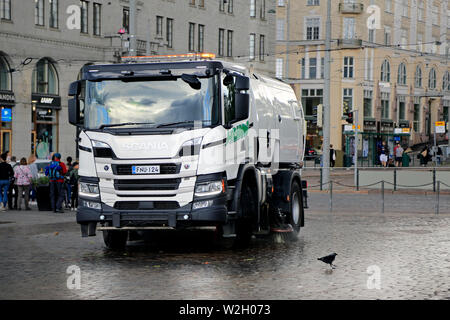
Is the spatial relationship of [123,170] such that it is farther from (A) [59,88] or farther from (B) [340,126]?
(B) [340,126]

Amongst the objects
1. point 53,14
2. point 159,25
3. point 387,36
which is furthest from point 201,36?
point 387,36

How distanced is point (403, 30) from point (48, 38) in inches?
1846

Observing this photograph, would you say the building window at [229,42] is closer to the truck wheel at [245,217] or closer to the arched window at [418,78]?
A: the arched window at [418,78]

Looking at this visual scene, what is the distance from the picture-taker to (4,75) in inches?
1633

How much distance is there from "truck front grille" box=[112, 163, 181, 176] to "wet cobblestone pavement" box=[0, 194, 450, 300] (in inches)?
52.4

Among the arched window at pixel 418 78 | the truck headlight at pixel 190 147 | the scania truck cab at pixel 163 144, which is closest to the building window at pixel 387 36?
the arched window at pixel 418 78

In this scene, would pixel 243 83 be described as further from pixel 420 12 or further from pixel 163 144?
pixel 420 12

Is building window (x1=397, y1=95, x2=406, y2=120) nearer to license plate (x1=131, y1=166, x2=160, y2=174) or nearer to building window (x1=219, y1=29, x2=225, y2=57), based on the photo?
building window (x1=219, y1=29, x2=225, y2=57)

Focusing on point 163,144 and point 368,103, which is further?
point 368,103

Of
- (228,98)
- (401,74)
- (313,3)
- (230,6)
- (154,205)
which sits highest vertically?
(313,3)

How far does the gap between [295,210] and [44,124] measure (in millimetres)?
29098

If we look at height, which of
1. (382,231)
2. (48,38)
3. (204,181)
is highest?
(48,38)
